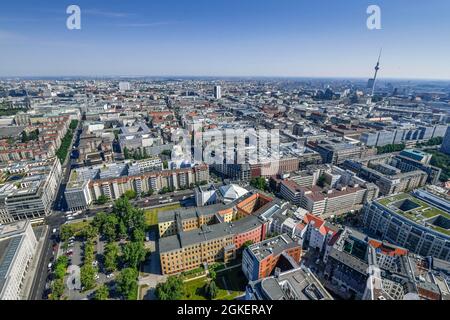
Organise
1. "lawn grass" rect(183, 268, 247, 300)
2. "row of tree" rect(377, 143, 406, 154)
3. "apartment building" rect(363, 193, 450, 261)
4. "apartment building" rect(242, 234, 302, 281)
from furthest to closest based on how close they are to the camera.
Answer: "row of tree" rect(377, 143, 406, 154) → "apartment building" rect(363, 193, 450, 261) → "lawn grass" rect(183, 268, 247, 300) → "apartment building" rect(242, 234, 302, 281)

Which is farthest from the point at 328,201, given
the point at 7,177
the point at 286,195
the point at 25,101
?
the point at 25,101

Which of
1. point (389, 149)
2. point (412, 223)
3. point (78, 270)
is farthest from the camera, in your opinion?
point (389, 149)

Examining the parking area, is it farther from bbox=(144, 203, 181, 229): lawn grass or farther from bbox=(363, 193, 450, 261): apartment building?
bbox=(363, 193, 450, 261): apartment building

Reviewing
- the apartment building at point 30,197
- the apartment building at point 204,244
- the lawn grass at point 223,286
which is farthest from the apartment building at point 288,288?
the apartment building at point 30,197

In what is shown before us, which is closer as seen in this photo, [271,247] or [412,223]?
[271,247]

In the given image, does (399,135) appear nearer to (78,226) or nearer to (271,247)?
(271,247)

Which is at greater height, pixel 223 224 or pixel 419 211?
pixel 419 211

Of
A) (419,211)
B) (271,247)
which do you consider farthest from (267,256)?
(419,211)

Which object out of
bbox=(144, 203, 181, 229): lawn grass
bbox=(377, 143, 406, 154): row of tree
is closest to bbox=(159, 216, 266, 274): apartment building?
bbox=(144, 203, 181, 229): lawn grass
